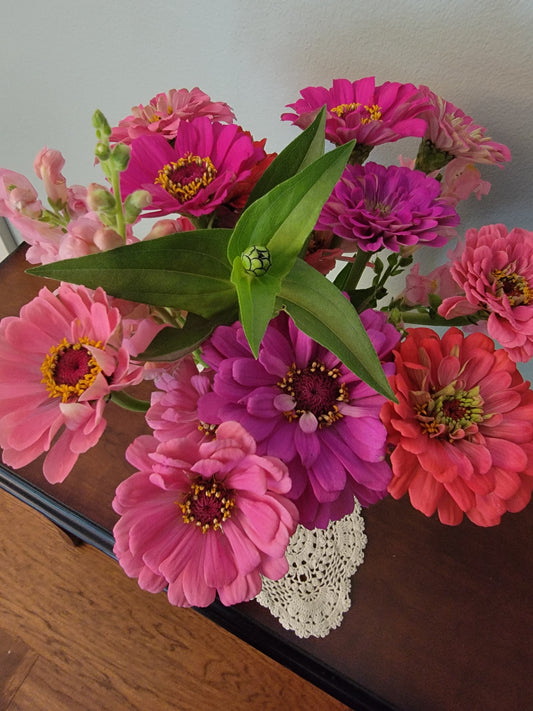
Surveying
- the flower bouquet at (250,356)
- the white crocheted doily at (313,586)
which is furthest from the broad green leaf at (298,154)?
the white crocheted doily at (313,586)

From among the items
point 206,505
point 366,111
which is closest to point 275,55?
point 366,111

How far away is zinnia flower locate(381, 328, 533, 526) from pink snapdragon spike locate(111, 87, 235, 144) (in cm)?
19

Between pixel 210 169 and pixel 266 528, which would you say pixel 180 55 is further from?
pixel 266 528

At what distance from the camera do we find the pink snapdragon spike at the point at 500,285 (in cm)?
32

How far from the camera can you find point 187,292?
0.29 meters

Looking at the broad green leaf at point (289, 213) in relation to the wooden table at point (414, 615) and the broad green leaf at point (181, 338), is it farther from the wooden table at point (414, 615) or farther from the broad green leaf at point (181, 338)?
the wooden table at point (414, 615)

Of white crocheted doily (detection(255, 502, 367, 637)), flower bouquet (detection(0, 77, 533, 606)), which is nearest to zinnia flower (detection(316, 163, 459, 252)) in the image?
A: flower bouquet (detection(0, 77, 533, 606))

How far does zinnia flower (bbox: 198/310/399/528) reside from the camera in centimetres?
29

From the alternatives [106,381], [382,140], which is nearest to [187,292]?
[106,381]

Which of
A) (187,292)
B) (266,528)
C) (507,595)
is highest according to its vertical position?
(187,292)

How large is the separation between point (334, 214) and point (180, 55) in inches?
13.2

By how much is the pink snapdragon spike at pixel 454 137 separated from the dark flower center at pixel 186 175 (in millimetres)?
152

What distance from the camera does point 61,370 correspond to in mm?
309

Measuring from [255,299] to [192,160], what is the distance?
0.40 feet
